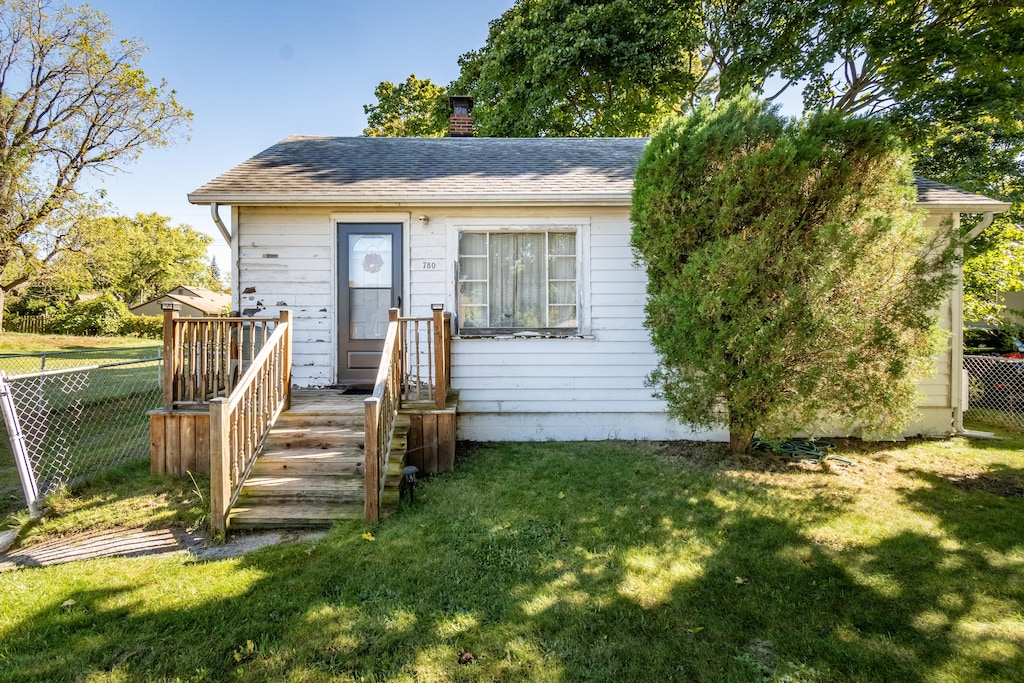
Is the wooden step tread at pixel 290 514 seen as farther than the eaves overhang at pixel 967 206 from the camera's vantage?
No

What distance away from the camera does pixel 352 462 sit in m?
3.84

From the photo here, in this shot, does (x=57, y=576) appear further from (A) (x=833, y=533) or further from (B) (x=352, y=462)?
(A) (x=833, y=533)

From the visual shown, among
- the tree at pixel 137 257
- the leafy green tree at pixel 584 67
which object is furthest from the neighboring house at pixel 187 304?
the leafy green tree at pixel 584 67

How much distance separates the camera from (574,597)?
2.57 metres

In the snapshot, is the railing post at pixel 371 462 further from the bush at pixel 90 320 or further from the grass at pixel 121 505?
the bush at pixel 90 320

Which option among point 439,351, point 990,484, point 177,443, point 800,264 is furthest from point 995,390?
point 177,443

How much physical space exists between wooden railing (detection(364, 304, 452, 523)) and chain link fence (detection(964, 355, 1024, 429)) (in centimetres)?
821

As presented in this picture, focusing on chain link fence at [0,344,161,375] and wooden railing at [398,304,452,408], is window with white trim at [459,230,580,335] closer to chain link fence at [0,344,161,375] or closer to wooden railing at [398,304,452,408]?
wooden railing at [398,304,452,408]

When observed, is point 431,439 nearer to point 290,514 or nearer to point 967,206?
point 290,514

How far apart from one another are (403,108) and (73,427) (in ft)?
61.3

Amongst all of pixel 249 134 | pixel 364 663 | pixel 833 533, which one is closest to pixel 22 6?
pixel 249 134

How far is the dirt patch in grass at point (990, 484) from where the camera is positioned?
416cm

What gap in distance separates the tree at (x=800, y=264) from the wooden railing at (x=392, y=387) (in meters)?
2.40

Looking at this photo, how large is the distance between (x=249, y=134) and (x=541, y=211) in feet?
38.4
